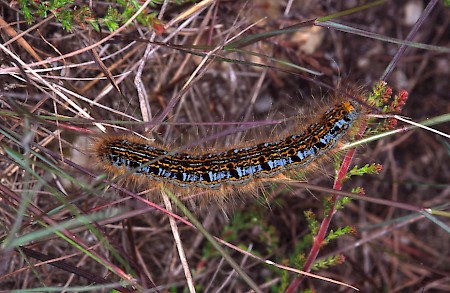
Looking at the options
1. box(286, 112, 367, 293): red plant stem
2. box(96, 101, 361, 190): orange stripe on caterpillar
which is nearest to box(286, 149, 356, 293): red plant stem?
box(286, 112, 367, 293): red plant stem

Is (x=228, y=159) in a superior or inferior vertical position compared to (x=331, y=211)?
superior

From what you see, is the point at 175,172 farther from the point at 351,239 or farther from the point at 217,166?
the point at 351,239

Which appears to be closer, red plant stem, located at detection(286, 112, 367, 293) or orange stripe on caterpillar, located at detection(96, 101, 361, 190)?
red plant stem, located at detection(286, 112, 367, 293)

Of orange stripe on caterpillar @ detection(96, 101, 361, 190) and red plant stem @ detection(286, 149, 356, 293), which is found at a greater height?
orange stripe on caterpillar @ detection(96, 101, 361, 190)

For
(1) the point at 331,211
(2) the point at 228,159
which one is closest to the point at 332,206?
(1) the point at 331,211

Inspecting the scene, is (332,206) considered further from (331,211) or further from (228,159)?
(228,159)

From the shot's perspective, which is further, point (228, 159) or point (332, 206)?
point (228, 159)

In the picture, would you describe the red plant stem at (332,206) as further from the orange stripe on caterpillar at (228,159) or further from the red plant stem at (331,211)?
the orange stripe on caterpillar at (228,159)

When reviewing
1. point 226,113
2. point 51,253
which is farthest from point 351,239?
point 51,253

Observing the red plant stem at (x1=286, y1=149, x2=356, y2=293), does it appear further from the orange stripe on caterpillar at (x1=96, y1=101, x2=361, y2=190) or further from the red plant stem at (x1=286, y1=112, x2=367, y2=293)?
the orange stripe on caterpillar at (x1=96, y1=101, x2=361, y2=190)

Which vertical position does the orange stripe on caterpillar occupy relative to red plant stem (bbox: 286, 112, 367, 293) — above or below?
above
